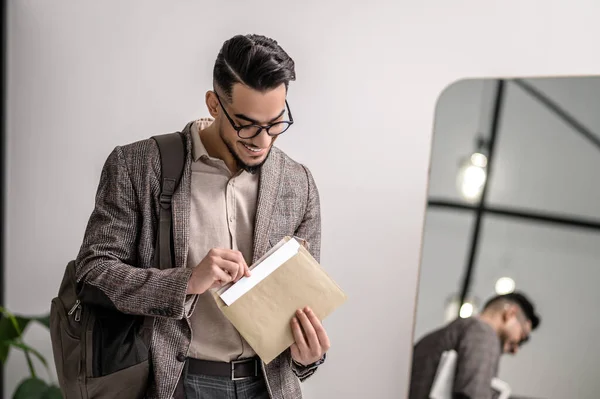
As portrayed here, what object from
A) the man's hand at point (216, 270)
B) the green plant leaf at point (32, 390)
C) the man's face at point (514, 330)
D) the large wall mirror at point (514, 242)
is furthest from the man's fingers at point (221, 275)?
the green plant leaf at point (32, 390)

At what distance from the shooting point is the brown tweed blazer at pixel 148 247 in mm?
1115

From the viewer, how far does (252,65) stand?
1134 millimetres

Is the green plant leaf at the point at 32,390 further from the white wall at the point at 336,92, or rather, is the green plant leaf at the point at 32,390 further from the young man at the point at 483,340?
the young man at the point at 483,340

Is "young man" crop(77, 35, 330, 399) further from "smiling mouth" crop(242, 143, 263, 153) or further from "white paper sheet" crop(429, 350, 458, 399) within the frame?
"white paper sheet" crop(429, 350, 458, 399)

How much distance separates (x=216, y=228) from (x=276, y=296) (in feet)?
0.55

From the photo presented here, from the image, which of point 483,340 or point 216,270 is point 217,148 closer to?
point 216,270

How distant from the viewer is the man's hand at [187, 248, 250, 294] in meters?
1.09

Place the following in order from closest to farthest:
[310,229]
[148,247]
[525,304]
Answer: [148,247] < [310,229] < [525,304]

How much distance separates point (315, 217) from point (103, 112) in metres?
0.97

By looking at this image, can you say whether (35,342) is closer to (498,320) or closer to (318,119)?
(318,119)

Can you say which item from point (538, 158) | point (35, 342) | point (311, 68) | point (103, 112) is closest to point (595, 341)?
point (538, 158)

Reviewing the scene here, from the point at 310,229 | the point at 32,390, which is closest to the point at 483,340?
the point at 310,229

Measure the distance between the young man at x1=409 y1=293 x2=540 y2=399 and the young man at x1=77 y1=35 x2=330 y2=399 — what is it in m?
0.55

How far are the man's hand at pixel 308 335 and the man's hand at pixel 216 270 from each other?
15cm
